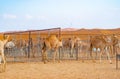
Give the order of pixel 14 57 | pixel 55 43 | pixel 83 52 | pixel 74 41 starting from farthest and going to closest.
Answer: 1. pixel 83 52
2. pixel 74 41
3. pixel 14 57
4. pixel 55 43

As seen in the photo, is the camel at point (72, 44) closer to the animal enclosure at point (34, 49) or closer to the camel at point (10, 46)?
the animal enclosure at point (34, 49)

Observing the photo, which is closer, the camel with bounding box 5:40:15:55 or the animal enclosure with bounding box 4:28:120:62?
the animal enclosure with bounding box 4:28:120:62

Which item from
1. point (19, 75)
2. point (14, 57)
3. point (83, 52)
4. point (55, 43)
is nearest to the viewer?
point (19, 75)

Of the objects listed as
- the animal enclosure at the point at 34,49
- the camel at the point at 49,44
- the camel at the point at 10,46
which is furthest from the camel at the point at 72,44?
the camel at the point at 49,44

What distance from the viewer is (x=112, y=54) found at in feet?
92.4

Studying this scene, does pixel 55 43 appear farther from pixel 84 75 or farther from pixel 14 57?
pixel 84 75

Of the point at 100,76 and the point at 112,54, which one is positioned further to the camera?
the point at 112,54

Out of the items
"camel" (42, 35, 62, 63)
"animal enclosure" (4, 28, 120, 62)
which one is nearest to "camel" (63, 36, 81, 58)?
"animal enclosure" (4, 28, 120, 62)

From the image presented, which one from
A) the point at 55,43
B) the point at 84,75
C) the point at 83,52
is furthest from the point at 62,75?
the point at 83,52

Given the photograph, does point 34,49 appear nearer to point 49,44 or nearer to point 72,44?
point 72,44

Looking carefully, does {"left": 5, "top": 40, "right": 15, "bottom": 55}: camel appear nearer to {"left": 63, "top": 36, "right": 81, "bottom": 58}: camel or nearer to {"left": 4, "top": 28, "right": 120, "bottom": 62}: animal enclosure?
{"left": 4, "top": 28, "right": 120, "bottom": 62}: animal enclosure

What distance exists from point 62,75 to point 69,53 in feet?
48.1

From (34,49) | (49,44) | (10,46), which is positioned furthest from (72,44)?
(49,44)

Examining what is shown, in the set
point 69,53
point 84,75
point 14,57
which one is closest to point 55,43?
point 14,57
